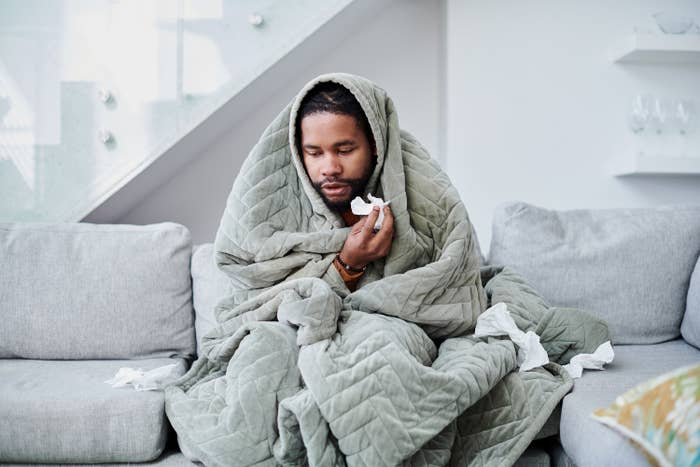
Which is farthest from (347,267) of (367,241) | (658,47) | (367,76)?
(658,47)

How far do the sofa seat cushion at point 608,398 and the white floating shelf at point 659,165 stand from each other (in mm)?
826

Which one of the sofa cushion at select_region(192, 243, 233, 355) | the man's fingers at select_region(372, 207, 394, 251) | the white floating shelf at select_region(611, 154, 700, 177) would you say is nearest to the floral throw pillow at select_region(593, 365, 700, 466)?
the man's fingers at select_region(372, 207, 394, 251)

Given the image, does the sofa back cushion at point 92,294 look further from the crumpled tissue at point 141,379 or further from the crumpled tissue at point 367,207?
the crumpled tissue at point 367,207

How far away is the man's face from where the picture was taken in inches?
60.2

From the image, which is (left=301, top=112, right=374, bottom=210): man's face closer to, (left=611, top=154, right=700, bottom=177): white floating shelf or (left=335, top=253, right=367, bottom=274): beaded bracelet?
(left=335, top=253, right=367, bottom=274): beaded bracelet

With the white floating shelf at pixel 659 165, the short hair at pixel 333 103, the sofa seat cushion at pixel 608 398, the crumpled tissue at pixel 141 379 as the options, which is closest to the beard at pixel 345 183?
the short hair at pixel 333 103

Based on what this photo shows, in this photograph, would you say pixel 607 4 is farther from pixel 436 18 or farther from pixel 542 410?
pixel 542 410

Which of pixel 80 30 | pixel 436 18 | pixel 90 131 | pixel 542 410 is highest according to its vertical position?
pixel 436 18

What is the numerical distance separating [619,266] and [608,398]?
2.16ft

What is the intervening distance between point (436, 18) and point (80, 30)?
141 cm

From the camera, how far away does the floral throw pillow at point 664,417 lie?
891 mm

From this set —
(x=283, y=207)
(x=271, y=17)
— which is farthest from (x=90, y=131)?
(x=283, y=207)

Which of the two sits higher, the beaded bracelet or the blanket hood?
the blanket hood

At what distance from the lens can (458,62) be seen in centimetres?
255
